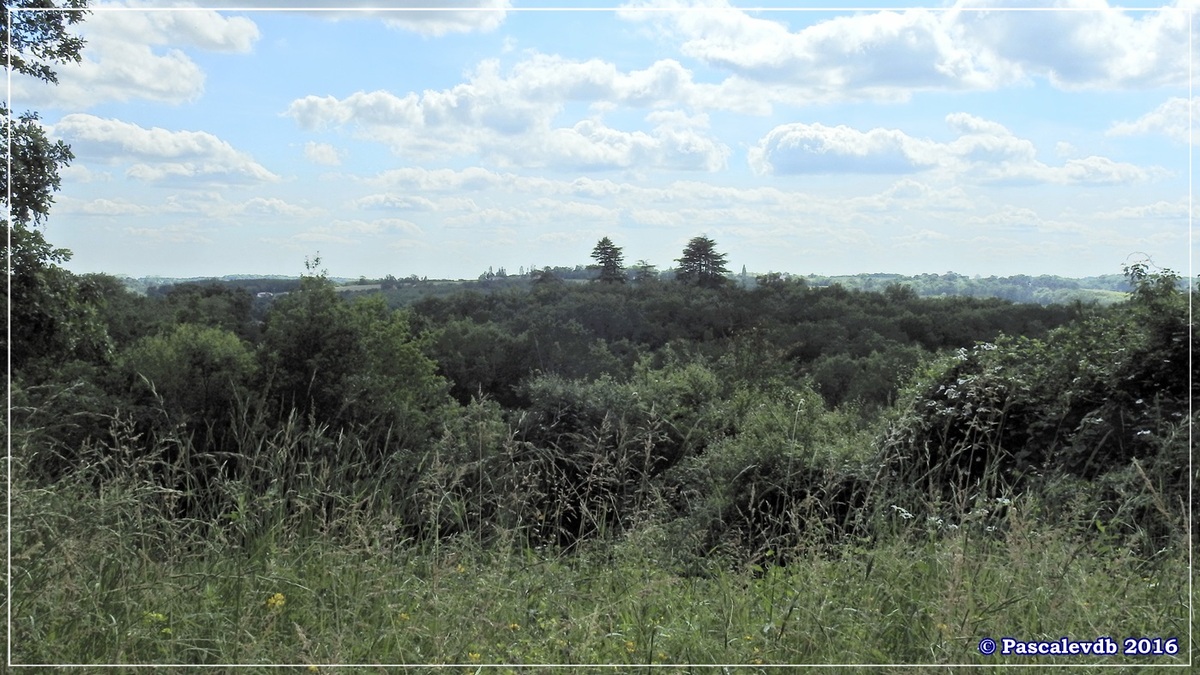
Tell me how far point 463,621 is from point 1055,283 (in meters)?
4.86

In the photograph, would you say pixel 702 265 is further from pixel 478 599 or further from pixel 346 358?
pixel 478 599

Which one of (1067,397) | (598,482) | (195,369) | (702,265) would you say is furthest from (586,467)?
(195,369)

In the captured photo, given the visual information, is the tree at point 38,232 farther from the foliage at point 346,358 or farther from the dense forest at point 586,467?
the foliage at point 346,358

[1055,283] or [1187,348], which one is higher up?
[1055,283]

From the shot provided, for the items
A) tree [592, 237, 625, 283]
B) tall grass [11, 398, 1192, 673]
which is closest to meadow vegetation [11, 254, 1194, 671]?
tall grass [11, 398, 1192, 673]

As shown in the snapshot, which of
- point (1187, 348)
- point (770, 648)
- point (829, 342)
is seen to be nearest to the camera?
point (770, 648)

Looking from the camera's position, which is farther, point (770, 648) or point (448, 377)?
point (448, 377)

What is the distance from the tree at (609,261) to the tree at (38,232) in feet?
9.76

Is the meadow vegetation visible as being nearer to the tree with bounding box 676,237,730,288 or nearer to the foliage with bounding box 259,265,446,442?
the foliage with bounding box 259,265,446,442

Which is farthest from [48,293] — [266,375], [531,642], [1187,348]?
[1187,348]

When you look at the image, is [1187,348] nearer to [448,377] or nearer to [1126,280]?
[1126,280]

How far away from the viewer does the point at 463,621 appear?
2.20 m

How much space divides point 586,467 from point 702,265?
2457 mm

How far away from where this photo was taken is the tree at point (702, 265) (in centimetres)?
596
